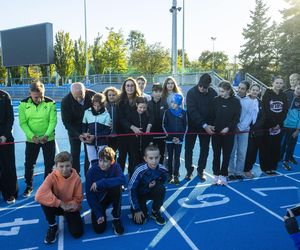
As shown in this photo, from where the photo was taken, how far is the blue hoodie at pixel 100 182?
13.7 feet

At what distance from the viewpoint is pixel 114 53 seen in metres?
38.0

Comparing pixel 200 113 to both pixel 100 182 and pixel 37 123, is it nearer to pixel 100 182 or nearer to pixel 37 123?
pixel 100 182

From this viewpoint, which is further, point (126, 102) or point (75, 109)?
point (126, 102)

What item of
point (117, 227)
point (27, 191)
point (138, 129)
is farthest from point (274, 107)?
point (27, 191)

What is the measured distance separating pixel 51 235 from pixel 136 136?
2342 mm

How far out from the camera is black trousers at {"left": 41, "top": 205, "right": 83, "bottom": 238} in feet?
13.0

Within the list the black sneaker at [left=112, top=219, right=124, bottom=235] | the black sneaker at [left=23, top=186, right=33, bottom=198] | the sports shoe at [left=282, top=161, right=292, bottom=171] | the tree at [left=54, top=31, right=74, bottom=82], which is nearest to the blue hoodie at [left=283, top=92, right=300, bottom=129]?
the sports shoe at [left=282, top=161, right=292, bottom=171]

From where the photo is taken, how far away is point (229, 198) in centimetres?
525

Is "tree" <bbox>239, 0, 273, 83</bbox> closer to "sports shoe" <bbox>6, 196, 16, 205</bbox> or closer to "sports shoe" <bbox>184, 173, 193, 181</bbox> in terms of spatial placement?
"sports shoe" <bbox>184, 173, 193, 181</bbox>

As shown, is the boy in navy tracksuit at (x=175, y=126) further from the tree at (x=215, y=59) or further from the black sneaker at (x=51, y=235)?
the tree at (x=215, y=59)

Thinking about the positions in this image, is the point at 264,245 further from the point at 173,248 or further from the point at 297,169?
the point at 297,169

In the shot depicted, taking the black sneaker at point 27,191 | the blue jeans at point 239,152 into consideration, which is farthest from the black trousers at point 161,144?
the black sneaker at point 27,191

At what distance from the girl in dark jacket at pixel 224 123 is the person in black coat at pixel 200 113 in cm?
17

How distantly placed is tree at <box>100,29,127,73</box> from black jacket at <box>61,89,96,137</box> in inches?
1318
